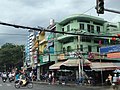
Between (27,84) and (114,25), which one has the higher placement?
(114,25)

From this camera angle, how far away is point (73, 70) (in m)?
54.2

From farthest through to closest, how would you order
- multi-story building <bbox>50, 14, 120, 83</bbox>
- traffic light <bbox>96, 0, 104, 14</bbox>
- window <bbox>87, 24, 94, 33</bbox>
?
window <bbox>87, 24, 94, 33</bbox> → multi-story building <bbox>50, 14, 120, 83</bbox> → traffic light <bbox>96, 0, 104, 14</bbox>

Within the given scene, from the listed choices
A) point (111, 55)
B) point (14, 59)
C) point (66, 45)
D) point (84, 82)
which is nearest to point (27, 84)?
point (111, 55)

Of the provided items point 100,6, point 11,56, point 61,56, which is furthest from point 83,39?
point 11,56

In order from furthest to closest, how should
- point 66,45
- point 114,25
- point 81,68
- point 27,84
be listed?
1. point 114,25
2. point 66,45
3. point 81,68
4. point 27,84

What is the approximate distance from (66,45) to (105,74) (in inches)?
472

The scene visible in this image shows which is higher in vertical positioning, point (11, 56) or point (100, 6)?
point (100, 6)

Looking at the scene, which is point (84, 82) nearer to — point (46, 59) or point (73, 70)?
point (73, 70)

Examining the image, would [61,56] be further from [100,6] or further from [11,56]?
[11,56]

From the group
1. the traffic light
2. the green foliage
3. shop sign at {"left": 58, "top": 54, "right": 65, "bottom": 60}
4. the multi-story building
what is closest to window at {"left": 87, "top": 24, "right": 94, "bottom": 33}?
the multi-story building

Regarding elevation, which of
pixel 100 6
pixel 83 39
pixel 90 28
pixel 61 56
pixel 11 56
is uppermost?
pixel 90 28

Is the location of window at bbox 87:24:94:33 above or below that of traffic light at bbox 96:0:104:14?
above

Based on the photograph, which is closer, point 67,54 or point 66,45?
point 67,54

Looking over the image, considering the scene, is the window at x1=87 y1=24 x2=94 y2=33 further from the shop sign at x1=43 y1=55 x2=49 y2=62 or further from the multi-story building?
the shop sign at x1=43 y1=55 x2=49 y2=62
